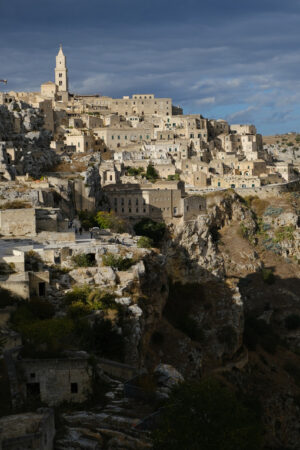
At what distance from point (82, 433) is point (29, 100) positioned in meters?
→ 80.7

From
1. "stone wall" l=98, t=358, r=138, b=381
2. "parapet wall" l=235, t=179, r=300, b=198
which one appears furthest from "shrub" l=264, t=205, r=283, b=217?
"stone wall" l=98, t=358, r=138, b=381

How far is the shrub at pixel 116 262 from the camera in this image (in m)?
28.6

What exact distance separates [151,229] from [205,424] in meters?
46.7

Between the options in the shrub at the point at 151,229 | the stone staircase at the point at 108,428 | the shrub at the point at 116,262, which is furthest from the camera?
the shrub at the point at 151,229

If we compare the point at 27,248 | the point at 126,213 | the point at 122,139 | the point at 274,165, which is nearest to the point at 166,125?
the point at 122,139

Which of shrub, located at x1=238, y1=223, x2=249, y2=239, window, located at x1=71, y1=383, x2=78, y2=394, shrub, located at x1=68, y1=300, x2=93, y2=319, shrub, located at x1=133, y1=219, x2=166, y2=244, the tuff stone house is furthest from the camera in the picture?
shrub, located at x1=238, y1=223, x2=249, y2=239

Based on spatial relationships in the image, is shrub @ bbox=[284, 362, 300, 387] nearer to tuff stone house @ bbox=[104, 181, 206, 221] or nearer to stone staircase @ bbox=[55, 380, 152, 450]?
tuff stone house @ bbox=[104, 181, 206, 221]

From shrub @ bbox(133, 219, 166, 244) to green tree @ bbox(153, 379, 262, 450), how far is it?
148 ft

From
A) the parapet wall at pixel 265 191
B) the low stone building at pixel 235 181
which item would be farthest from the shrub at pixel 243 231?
the low stone building at pixel 235 181

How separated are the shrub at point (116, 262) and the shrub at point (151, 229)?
30066 millimetres

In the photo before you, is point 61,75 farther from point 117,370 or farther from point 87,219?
point 117,370

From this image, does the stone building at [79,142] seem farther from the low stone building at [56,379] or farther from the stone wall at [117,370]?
the low stone building at [56,379]

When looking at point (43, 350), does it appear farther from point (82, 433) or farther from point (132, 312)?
point (132, 312)

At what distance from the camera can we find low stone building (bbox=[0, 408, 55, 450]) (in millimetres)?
12250
